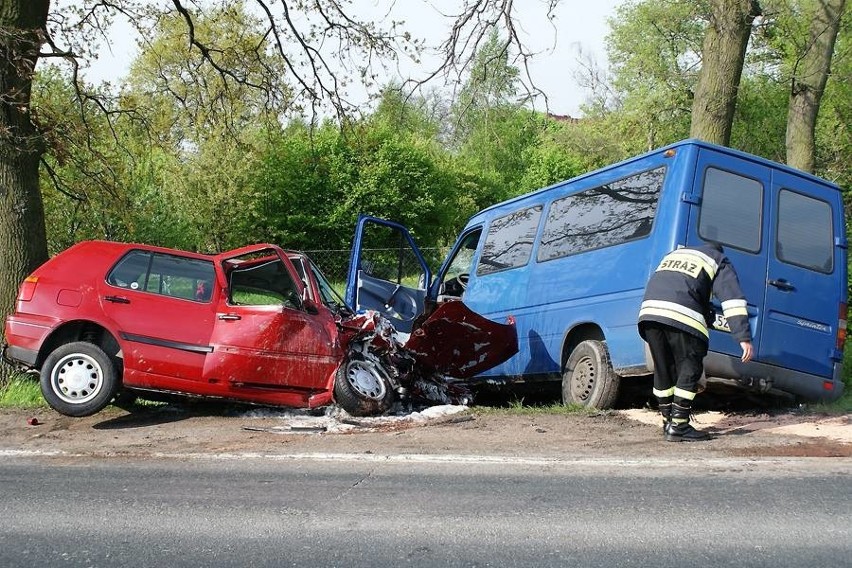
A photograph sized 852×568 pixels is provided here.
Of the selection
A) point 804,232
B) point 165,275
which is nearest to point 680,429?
point 804,232

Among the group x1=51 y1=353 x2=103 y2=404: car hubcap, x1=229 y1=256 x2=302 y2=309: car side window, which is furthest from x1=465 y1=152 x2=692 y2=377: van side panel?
x1=51 y1=353 x2=103 y2=404: car hubcap

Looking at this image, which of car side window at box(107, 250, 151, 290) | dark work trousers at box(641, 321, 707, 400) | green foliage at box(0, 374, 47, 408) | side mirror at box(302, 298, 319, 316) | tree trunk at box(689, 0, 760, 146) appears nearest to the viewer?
dark work trousers at box(641, 321, 707, 400)

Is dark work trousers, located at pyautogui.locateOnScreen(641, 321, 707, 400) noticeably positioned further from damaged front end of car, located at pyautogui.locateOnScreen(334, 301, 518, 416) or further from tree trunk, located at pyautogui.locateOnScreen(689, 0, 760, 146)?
tree trunk, located at pyautogui.locateOnScreen(689, 0, 760, 146)

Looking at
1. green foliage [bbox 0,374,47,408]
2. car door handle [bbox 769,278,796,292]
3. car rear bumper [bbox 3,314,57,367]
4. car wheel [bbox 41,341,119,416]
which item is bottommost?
green foliage [bbox 0,374,47,408]

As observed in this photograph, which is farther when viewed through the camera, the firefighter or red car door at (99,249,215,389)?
red car door at (99,249,215,389)

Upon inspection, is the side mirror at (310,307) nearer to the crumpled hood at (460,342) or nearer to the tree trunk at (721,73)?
the crumpled hood at (460,342)

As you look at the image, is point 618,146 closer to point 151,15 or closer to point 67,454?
point 151,15

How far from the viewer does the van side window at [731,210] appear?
761 cm

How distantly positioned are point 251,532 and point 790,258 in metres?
5.96

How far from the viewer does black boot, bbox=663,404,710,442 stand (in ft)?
21.6

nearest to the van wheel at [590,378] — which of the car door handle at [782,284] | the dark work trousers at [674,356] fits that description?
the dark work trousers at [674,356]

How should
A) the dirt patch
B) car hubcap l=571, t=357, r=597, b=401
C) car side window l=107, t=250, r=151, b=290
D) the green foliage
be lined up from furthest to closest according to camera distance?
1. the green foliage
2. car hubcap l=571, t=357, r=597, b=401
3. car side window l=107, t=250, r=151, b=290
4. the dirt patch

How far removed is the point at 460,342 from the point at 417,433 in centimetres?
215

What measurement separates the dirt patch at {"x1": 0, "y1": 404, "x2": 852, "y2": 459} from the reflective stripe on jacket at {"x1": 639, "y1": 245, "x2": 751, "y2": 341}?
949 mm
